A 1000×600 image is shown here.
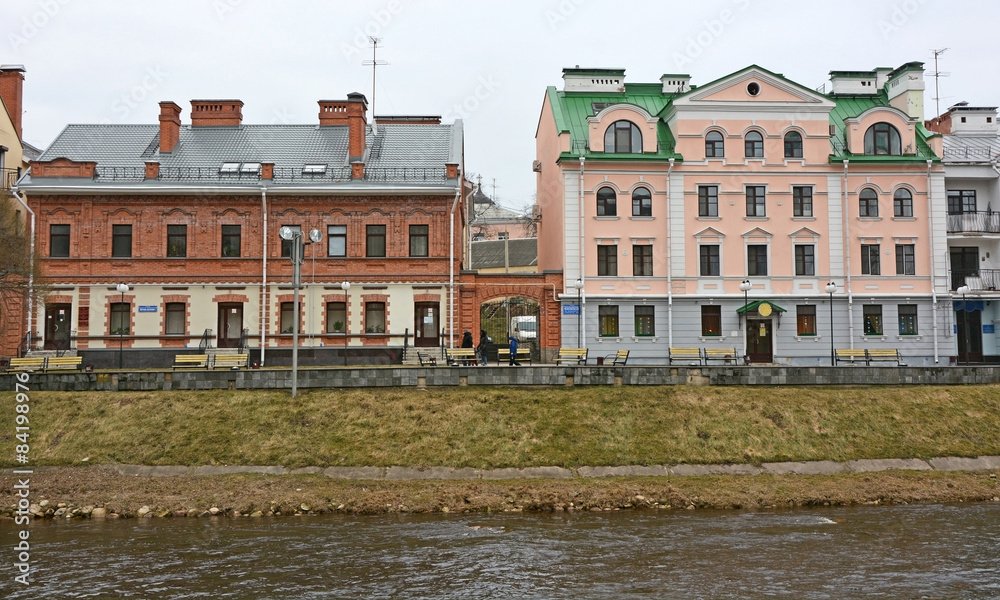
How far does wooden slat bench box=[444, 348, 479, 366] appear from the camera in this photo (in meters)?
29.9

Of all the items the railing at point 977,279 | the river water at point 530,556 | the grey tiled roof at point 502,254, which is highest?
the grey tiled roof at point 502,254

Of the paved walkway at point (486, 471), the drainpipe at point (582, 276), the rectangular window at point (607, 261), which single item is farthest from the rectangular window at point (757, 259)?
the paved walkway at point (486, 471)

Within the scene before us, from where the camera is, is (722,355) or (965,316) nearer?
(722,355)

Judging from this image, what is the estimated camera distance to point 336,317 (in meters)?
35.8

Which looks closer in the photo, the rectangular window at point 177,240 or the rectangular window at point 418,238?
the rectangular window at point 177,240

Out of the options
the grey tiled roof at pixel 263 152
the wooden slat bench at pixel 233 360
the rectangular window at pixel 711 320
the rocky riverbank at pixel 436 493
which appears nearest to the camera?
the rocky riverbank at pixel 436 493

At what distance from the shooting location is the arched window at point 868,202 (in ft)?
124

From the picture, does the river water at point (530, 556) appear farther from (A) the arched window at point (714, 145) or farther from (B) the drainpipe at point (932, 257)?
(A) the arched window at point (714, 145)

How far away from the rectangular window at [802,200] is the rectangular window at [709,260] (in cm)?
431

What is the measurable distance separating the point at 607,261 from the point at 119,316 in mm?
22199

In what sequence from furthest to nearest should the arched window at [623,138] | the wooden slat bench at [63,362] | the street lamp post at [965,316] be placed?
the arched window at [623,138], the street lamp post at [965,316], the wooden slat bench at [63,362]

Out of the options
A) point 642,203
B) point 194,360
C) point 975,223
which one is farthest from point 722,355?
point 194,360

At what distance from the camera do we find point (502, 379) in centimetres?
2583

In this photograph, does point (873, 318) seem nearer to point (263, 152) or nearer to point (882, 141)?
point (882, 141)
